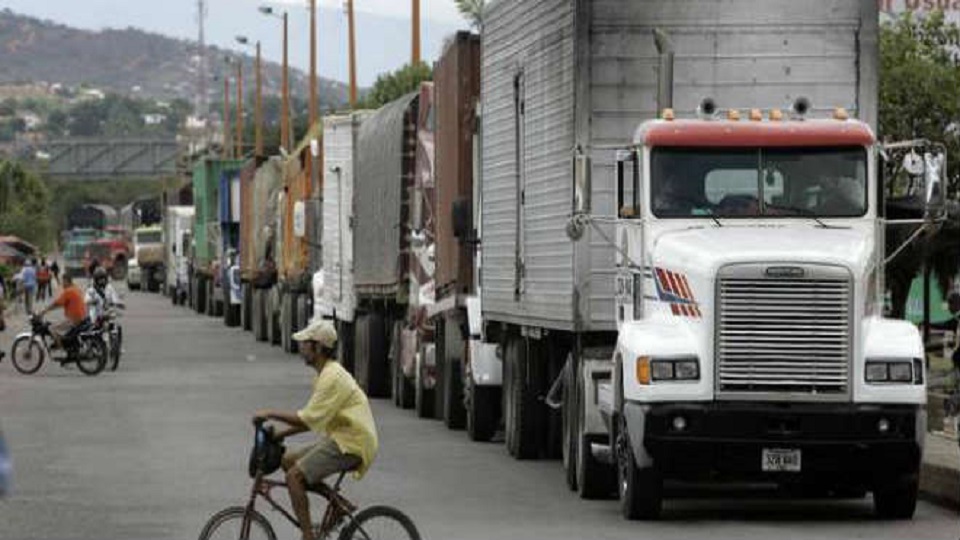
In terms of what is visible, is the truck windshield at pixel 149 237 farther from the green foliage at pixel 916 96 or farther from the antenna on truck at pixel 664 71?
the antenna on truck at pixel 664 71

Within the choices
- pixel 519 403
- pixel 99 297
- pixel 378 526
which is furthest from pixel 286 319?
pixel 378 526

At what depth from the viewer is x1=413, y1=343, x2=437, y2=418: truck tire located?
32000 millimetres

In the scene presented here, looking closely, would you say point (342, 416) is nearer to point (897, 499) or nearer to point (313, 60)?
point (897, 499)

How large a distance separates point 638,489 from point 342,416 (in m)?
5.13

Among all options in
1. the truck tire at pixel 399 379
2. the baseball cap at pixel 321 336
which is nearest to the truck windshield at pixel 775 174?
the baseball cap at pixel 321 336

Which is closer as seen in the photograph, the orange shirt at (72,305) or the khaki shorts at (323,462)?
the khaki shorts at (323,462)

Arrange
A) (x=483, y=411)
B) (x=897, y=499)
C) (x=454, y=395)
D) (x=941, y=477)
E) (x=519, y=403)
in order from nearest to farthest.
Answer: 1. (x=897, y=499)
2. (x=941, y=477)
3. (x=519, y=403)
4. (x=483, y=411)
5. (x=454, y=395)

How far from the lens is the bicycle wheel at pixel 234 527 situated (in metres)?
14.2

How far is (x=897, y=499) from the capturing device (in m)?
19.5

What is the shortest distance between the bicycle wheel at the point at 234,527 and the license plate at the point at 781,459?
215 inches

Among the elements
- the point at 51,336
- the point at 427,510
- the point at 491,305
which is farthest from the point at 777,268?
the point at 51,336

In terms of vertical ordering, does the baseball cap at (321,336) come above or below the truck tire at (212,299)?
above

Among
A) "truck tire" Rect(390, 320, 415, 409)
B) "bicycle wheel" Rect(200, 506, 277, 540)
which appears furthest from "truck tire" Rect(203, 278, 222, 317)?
"bicycle wheel" Rect(200, 506, 277, 540)

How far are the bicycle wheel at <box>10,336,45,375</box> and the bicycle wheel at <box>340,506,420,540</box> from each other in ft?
105
